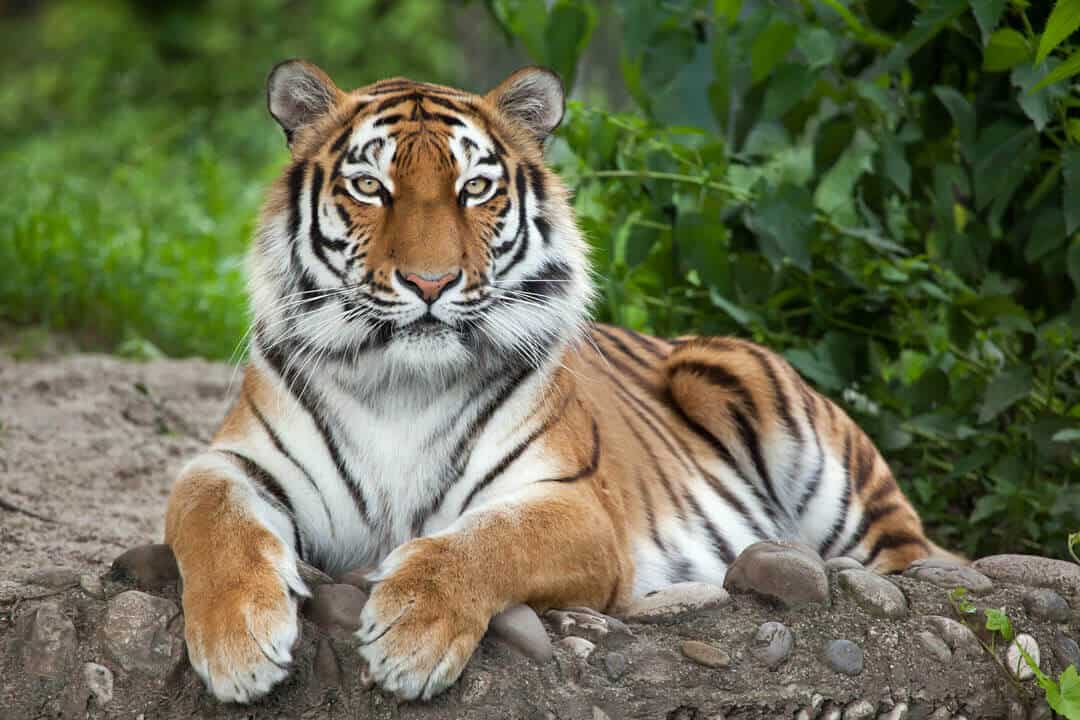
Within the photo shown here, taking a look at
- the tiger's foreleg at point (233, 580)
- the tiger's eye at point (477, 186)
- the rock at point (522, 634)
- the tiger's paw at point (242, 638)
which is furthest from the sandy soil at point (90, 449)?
the tiger's eye at point (477, 186)

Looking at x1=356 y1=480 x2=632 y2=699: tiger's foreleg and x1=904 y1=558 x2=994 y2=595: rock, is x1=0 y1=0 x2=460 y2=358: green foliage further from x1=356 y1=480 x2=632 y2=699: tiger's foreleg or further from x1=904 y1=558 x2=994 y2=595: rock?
x1=904 y1=558 x2=994 y2=595: rock

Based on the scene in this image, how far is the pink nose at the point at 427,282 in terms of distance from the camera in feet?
8.81

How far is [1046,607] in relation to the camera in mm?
2928

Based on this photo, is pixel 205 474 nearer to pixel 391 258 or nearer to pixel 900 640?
pixel 391 258

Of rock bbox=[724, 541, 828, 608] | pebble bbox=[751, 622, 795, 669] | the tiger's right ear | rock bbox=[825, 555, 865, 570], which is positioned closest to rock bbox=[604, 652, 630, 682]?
pebble bbox=[751, 622, 795, 669]

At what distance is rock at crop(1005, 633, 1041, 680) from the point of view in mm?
2843

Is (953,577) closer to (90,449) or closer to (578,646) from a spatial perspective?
(578,646)

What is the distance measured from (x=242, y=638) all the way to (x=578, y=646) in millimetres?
658

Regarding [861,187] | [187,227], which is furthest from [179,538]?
[187,227]

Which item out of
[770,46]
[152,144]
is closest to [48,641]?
[770,46]

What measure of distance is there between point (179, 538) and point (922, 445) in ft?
8.38

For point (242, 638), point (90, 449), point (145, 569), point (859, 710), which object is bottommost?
point (90, 449)

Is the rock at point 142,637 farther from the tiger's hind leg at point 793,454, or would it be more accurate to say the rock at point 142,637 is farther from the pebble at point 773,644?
the tiger's hind leg at point 793,454

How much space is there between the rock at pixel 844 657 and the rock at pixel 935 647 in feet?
0.52
